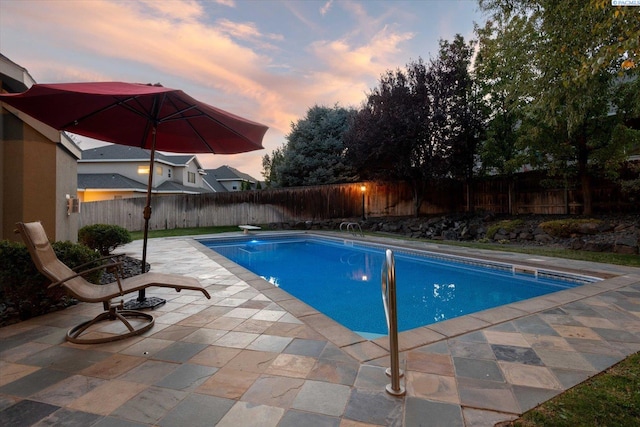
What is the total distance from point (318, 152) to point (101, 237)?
14365 millimetres

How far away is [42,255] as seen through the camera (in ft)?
9.07

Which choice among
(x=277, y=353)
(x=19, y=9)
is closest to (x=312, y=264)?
(x=277, y=353)

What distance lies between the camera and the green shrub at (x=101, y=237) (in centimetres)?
728

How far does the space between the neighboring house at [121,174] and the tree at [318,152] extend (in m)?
8.04

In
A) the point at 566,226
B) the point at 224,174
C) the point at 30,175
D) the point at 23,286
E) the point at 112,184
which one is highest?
A: the point at 224,174

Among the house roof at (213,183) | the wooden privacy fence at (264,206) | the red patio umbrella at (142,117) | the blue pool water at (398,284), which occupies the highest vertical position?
the house roof at (213,183)

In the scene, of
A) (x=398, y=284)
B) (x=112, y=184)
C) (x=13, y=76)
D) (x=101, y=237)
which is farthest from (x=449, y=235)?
(x=112, y=184)

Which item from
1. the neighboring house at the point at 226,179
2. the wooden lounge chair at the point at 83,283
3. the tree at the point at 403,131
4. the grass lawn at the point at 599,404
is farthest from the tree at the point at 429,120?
the neighboring house at the point at 226,179

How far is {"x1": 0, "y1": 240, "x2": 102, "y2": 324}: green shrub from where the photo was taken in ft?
10.6

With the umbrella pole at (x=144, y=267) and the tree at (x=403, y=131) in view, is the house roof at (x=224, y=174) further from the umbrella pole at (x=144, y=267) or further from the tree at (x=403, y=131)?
the umbrella pole at (x=144, y=267)

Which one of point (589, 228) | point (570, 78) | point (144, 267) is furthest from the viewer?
point (589, 228)

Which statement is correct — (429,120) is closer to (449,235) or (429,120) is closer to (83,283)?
(449,235)

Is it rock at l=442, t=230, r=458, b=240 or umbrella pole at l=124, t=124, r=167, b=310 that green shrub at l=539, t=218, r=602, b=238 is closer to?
rock at l=442, t=230, r=458, b=240

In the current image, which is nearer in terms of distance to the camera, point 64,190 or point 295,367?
point 295,367
